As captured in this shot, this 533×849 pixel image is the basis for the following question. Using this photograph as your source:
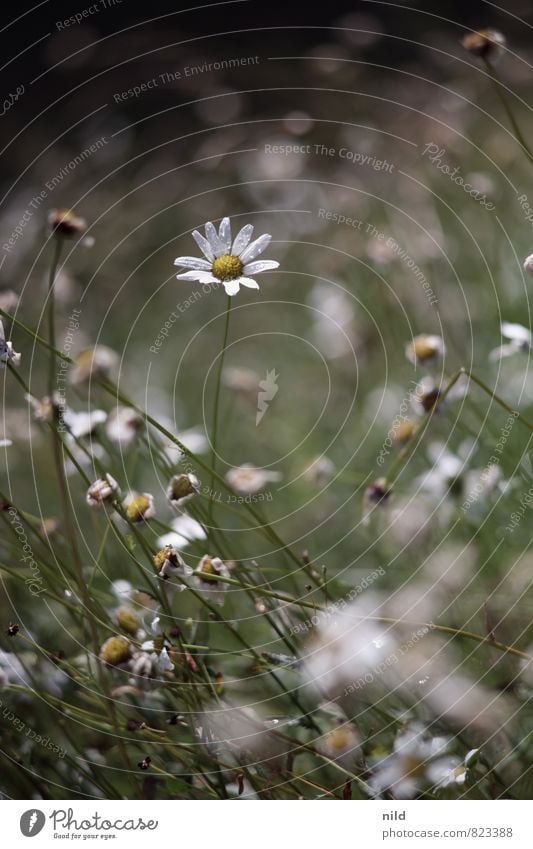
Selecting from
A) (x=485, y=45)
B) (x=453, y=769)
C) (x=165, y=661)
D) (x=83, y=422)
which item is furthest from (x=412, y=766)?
(x=485, y=45)

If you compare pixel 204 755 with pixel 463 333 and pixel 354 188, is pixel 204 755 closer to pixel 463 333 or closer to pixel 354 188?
pixel 463 333

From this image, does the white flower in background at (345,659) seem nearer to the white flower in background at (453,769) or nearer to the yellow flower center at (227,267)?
the white flower in background at (453,769)

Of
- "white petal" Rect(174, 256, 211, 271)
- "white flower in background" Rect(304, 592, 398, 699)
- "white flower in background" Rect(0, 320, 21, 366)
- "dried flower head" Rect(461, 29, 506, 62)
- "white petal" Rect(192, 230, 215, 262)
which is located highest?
"dried flower head" Rect(461, 29, 506, 62)

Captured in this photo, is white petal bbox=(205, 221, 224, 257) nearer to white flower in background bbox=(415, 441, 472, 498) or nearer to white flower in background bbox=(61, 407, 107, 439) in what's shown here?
white flower in background bbox=(61, 407, 107, 439)

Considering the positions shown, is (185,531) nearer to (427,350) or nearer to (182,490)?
(182,490)

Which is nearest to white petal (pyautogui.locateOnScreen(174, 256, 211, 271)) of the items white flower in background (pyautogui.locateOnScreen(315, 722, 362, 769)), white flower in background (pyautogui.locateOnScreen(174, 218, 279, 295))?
white flower in background (pyautogui.locateOnScreen(174, 218, 279, 295))
